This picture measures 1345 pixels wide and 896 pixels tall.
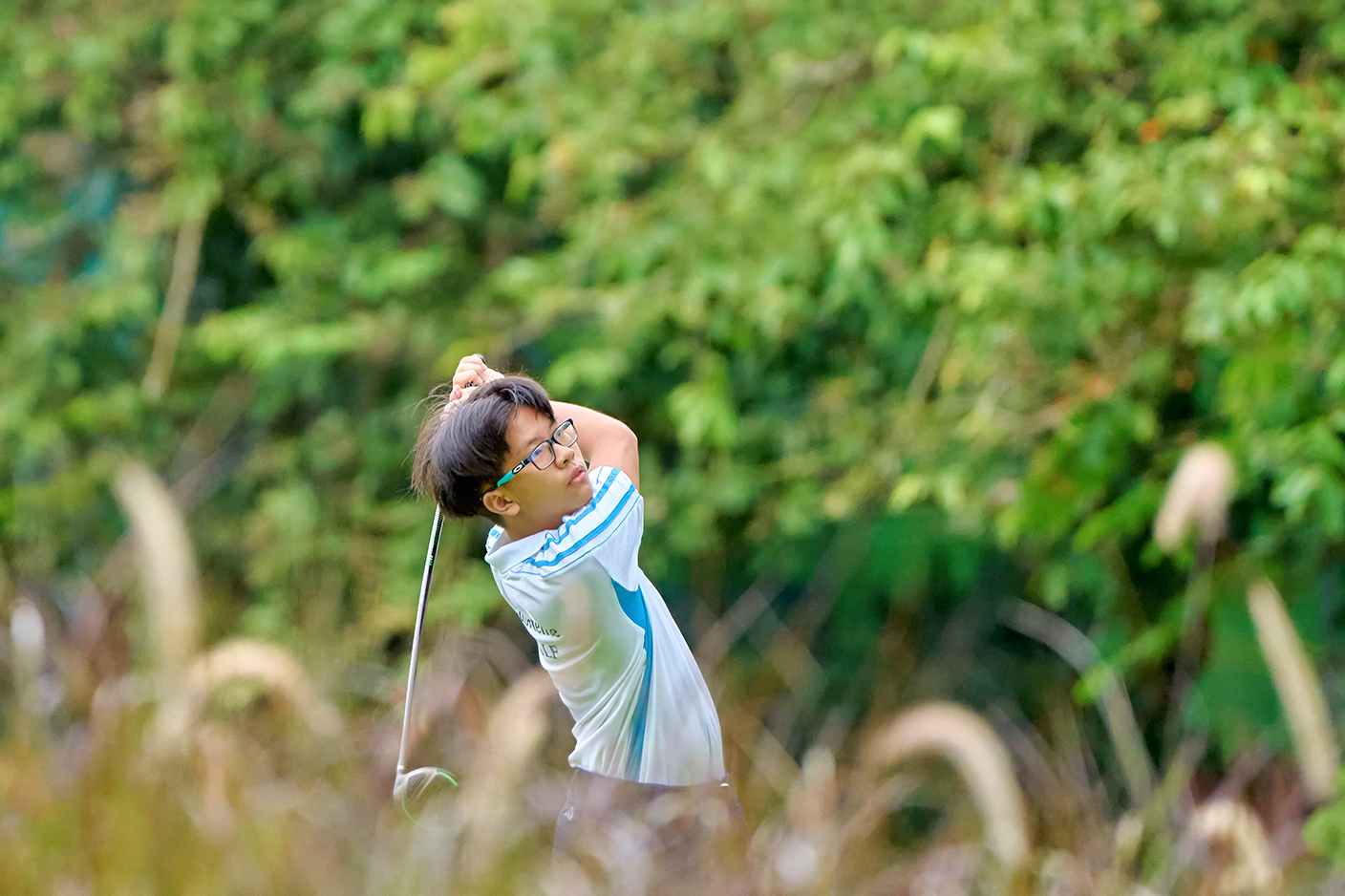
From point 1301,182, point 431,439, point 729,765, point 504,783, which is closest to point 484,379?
point 431,439

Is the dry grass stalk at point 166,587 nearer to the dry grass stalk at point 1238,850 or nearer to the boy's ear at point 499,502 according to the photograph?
the boy's ear at point 499,502

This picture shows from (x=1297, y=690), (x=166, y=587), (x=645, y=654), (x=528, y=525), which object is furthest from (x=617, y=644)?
(x=1297, y=690)

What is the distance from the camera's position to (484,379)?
1.46 metres

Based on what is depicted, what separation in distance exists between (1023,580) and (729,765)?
320cm

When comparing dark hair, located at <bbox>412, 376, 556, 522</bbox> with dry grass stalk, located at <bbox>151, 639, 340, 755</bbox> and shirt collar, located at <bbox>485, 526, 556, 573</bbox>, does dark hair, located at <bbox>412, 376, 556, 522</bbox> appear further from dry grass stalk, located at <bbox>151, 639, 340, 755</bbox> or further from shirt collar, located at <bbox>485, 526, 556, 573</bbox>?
dry grass stalk, located at <bbox>151, 639, 340, 755</bbox>

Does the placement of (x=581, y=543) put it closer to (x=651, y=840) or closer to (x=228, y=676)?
(x=651, y=840)

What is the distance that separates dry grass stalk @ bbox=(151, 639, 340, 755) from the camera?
7.68 feet

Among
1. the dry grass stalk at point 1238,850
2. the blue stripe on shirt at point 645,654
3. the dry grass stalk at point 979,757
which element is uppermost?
the blue stripe on shirt at point 645,654

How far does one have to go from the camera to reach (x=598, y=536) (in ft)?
4.38

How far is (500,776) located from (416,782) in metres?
0.56

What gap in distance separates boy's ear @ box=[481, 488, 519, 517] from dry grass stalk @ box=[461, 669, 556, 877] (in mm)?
544

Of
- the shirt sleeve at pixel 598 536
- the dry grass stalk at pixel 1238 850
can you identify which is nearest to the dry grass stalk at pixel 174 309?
the dry grass stalk at pixel 1238 850

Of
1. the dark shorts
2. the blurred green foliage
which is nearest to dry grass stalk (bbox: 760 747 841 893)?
the dark shorts

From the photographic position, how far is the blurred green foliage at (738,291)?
4723mm
